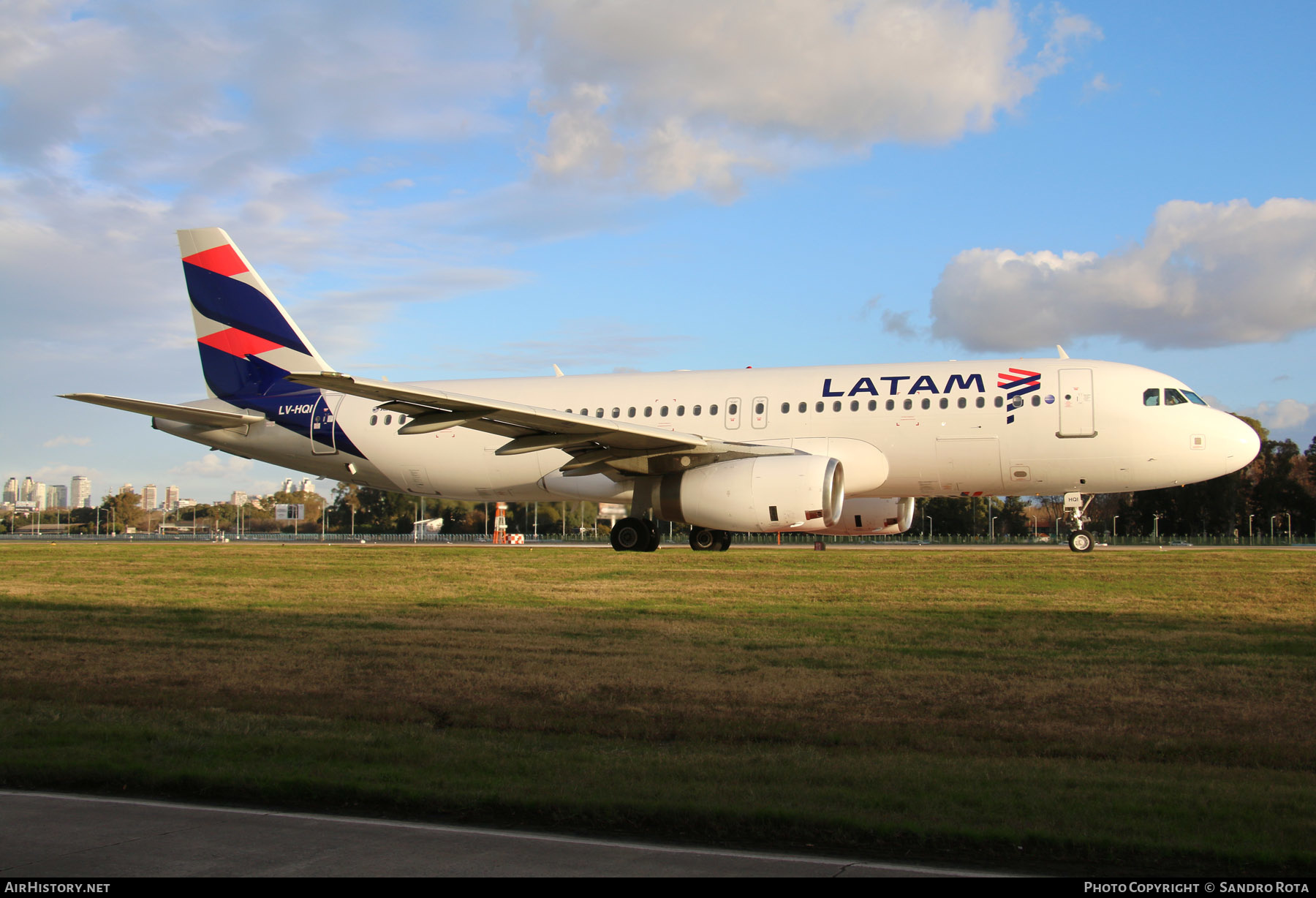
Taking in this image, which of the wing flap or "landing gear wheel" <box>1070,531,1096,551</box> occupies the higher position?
the wing flap

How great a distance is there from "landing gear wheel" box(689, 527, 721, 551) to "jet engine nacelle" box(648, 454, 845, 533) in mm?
5478

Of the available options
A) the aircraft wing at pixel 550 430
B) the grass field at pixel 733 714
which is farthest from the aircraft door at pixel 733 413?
the grass field at pixel 733 714

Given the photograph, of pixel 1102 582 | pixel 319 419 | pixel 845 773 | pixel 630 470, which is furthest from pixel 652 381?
pixel 845 773

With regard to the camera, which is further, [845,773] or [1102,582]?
[1102,582]

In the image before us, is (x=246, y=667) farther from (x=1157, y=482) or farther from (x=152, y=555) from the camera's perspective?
(x=152, y=555)

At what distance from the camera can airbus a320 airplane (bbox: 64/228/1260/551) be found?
19250mm

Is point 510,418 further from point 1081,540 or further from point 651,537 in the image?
point 1081,540

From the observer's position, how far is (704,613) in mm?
15562

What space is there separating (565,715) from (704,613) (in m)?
Answer: 7.06

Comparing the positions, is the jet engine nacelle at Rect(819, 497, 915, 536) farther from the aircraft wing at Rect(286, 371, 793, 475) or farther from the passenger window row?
the aircraft wing at Rect(286, 371, 793, 475)

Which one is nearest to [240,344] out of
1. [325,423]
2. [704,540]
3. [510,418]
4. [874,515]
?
[325,423]

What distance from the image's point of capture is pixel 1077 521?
23.3 meters

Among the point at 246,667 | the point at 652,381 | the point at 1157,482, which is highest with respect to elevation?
the point at 652,381

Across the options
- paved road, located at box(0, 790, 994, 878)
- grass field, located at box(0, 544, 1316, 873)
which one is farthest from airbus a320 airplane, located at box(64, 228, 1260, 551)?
paved road, located at box(0, 790, 994, 878)
